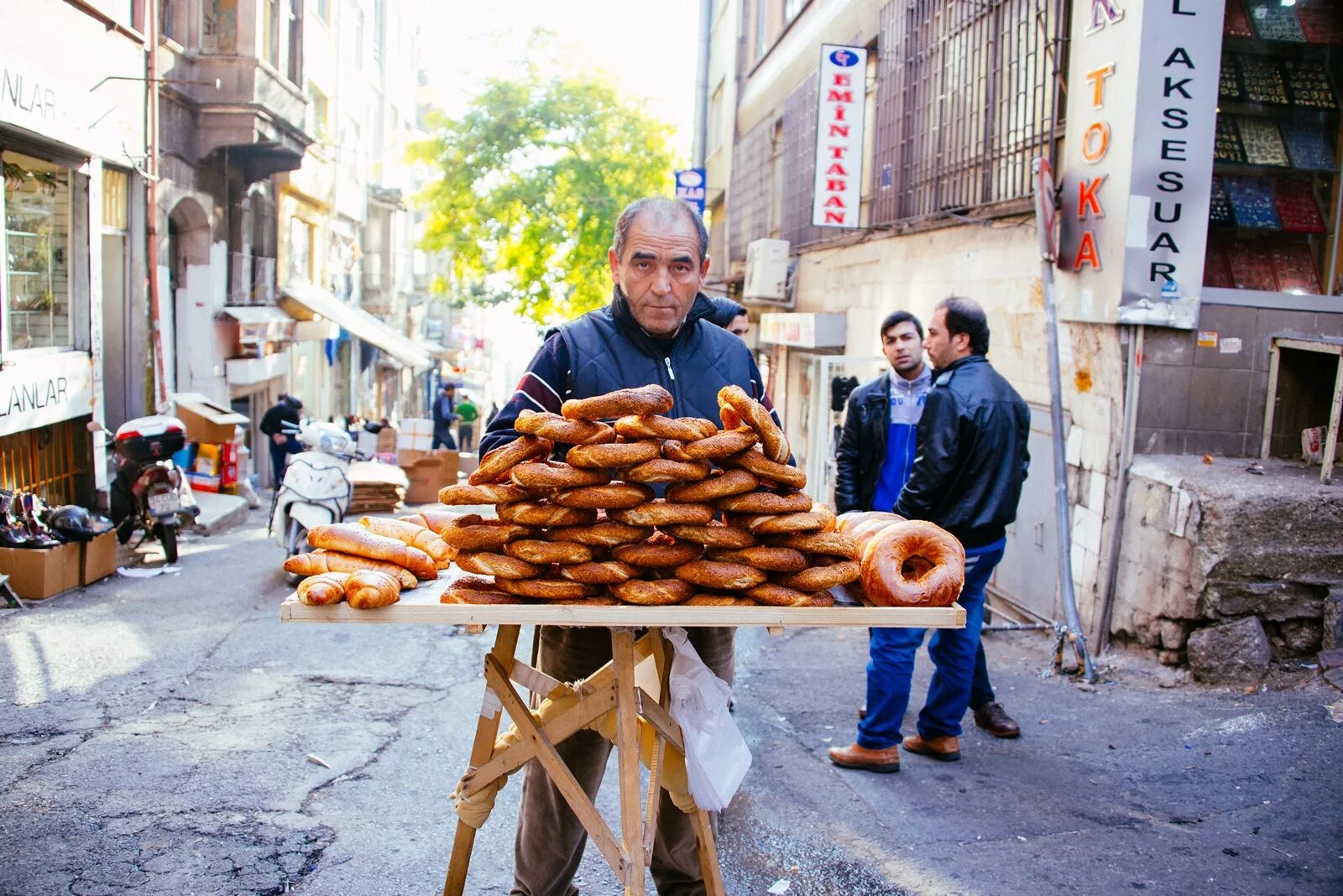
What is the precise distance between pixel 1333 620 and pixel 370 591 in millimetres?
5406

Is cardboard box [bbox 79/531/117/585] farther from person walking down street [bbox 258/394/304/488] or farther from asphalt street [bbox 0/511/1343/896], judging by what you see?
person walking down street [bbox 258/394/304/488]

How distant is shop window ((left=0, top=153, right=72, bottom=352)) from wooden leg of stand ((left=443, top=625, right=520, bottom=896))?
26.5ft

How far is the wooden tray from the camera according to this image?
2582mm

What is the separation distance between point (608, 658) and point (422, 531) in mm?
673

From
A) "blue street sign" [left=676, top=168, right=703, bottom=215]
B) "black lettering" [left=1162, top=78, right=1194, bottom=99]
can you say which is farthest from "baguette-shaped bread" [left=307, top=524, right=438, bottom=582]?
"blue street sign" [left=676, top=168, right=703, bottom=215]

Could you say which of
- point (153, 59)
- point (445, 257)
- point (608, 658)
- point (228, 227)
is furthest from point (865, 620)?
point (445, 257)

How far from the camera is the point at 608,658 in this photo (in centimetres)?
332

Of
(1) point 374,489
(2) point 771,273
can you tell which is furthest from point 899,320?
(2) point 771,273

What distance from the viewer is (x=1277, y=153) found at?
742cm

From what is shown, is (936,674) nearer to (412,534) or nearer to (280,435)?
(412,534)

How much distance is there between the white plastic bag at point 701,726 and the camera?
316 centimetres

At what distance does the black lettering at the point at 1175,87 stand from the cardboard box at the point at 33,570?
26.0 ft

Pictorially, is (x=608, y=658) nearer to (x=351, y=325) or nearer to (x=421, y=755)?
(x=421, y=755)

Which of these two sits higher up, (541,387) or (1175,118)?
(1175,118)
